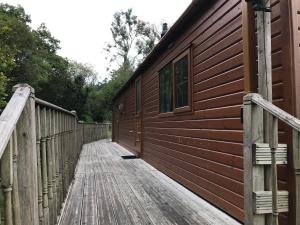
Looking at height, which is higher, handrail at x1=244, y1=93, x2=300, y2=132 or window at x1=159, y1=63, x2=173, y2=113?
window at x1=159, y1=63, x2=173, y2=113

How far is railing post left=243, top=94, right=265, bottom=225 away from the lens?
102 inches

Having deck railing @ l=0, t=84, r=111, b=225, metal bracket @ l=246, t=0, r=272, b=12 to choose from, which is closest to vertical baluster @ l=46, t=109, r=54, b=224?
deck railing @ l=0, t=84, r=111, b=225

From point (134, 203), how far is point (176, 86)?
254 centimetres

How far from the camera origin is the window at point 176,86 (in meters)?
5.74

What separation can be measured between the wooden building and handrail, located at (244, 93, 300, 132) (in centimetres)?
39

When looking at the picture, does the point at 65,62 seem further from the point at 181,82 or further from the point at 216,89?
the point at 216,89

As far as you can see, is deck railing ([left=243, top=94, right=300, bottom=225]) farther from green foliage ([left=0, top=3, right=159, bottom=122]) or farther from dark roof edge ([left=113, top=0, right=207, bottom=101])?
green foliage ([left=0, top=3, right=159, bottom=122])

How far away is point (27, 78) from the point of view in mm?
26938

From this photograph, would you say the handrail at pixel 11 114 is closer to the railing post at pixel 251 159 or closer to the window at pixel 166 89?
the railing post at pixel 251 159

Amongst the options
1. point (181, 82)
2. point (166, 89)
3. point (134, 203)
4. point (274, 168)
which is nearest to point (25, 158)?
point (274, 168)

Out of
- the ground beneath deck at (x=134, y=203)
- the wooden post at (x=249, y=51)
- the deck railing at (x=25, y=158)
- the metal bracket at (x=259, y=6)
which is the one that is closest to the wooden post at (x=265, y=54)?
the metal bracket at (x=259, y=6)

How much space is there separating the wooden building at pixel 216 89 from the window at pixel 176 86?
0.6 inches

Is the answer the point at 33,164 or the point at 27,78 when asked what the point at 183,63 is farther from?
the point at 27,78

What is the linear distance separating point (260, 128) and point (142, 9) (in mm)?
37578
